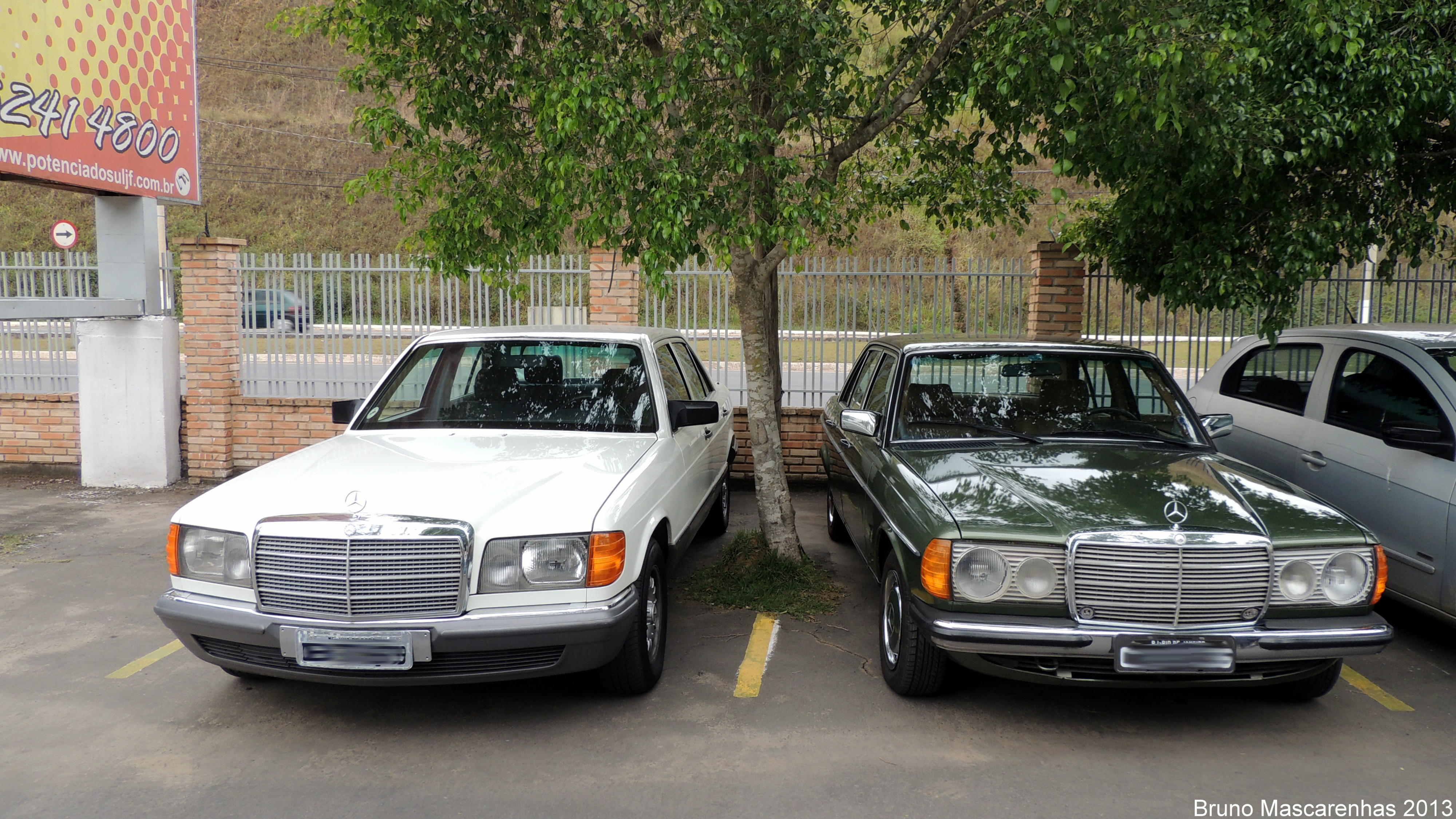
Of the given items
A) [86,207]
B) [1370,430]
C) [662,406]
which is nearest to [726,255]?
[662,406]

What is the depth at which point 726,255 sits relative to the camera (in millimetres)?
Result: 5336

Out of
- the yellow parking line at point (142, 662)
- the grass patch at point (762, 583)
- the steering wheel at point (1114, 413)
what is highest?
the steering wheel at point (1114, 413)

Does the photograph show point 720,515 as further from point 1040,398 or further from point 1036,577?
point 1036,577

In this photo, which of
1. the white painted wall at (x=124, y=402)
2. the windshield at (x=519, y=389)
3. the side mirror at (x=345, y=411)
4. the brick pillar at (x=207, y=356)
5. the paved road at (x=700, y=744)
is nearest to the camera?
the paved road at (x=700, y=744)

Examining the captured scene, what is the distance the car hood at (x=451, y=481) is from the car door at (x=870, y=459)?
1.15 m

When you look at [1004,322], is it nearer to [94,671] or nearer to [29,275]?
[94,671]

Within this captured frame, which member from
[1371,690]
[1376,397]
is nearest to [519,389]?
[1371,690]

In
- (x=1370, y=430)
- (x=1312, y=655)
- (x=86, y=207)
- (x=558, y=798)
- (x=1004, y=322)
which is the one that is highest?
(x=86, y=207)

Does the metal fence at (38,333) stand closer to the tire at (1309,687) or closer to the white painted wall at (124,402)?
the white painted wall at (124,402)

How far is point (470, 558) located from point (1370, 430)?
15.5 feet

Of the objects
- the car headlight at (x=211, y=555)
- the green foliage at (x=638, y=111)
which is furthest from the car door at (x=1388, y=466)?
the car headlight at (x=211, y=555)

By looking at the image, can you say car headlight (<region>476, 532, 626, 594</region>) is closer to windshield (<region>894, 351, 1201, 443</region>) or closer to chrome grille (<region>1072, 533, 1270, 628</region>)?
chrome grille (<region>1072, 533, 1270, 628</region>)

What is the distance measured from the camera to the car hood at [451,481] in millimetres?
3697

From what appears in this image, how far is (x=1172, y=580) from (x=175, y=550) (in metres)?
3.88
